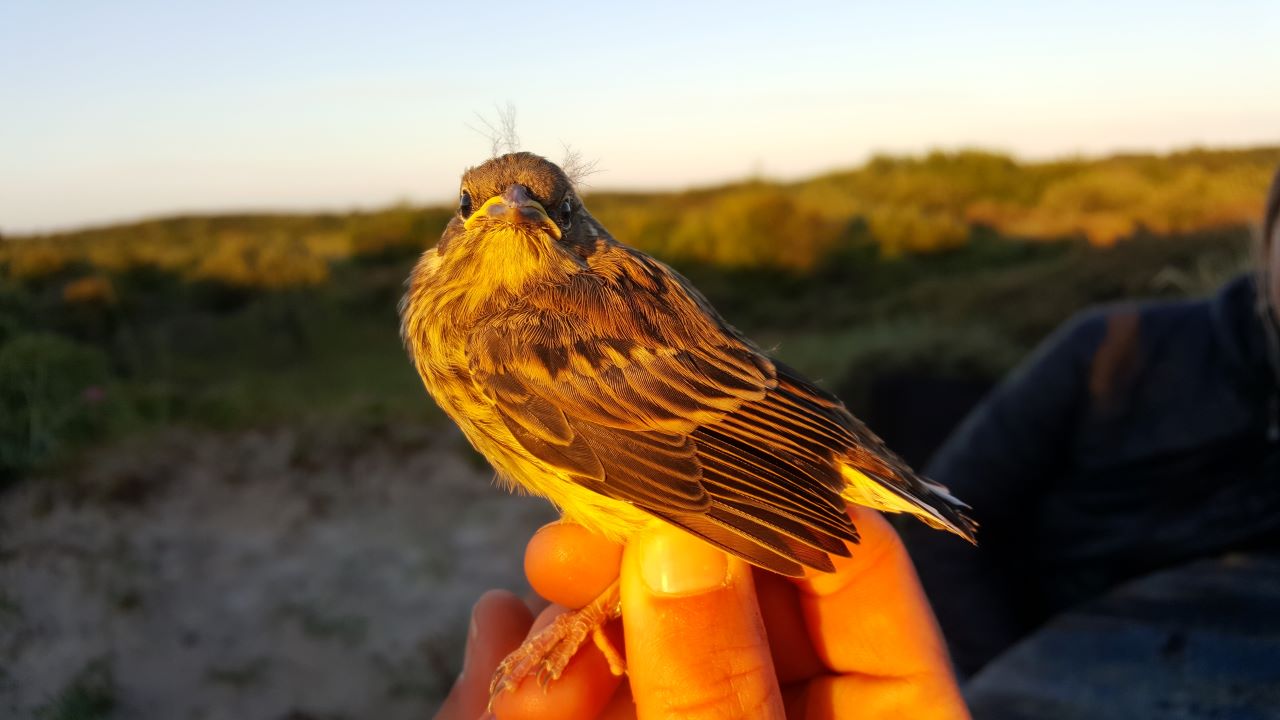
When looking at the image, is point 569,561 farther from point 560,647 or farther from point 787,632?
point 787,632

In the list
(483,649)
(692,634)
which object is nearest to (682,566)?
(692,634)

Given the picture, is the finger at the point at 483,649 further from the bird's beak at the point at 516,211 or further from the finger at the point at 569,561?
the bird's beak at the point at 516,211

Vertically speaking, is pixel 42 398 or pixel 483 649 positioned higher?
pixel 42 398

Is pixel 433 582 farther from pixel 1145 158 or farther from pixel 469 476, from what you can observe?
pixel 1145 158

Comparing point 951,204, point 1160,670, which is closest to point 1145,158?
point 951,204

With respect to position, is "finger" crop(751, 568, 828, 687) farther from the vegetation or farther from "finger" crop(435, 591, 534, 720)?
the vegetation

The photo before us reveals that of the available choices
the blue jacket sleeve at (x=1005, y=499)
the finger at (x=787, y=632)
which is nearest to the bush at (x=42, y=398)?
the finger at (x=787, y=632)
